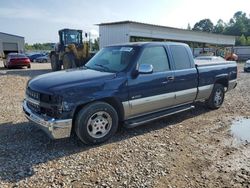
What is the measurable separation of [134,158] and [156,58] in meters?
2.39

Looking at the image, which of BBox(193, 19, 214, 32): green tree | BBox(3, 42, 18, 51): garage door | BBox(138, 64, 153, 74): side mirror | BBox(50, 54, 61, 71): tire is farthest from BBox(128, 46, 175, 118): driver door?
BBox(193, 19, 214, 32): green tree

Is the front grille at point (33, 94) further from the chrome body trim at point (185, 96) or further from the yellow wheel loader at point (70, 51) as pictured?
the yellow wheel loader at point (70, 51)

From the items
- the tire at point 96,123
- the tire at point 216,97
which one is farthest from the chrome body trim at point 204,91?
the tire at point 96,123

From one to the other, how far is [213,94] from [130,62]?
3.34 metres

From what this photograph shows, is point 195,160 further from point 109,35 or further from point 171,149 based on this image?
point 109,35

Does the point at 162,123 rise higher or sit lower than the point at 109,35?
lower

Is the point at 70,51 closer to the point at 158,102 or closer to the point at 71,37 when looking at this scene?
the point at 71,37

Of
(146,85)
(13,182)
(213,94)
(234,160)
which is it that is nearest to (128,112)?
(146,85)

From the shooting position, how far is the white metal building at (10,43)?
5350cm

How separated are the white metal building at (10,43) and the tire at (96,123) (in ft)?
179

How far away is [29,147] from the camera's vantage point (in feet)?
15.3

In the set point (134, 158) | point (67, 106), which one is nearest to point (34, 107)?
point (67, 106)

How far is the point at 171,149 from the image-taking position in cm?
475

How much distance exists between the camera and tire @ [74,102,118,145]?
14.9 feet
